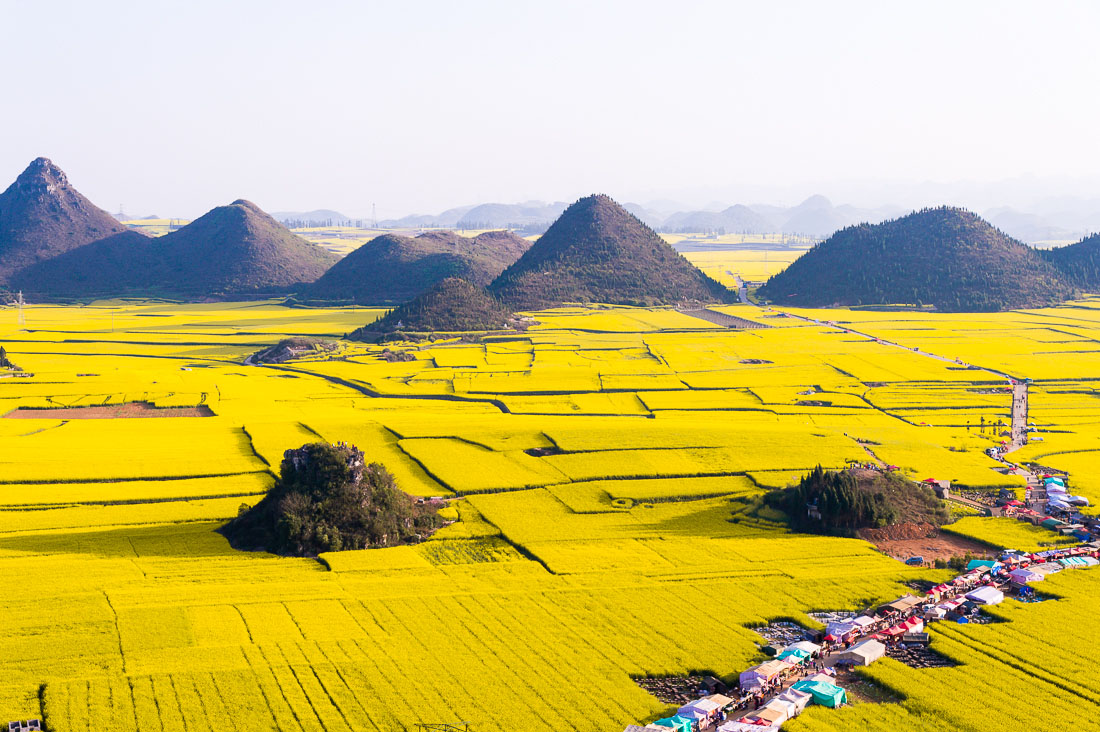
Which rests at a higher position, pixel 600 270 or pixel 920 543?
pixel 600 270

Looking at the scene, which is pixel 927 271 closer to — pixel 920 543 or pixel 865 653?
pixel 920 543

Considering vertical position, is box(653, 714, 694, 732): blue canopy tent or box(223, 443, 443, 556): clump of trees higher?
box(223, 443, 443, 556): clump of trees

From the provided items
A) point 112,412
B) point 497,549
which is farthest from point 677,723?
point 112,412

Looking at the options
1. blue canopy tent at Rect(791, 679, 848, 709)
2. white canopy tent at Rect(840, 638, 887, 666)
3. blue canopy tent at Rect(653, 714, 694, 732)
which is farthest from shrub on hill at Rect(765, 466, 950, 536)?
blue canopy tent at Rect(653, 714, 694, 732)

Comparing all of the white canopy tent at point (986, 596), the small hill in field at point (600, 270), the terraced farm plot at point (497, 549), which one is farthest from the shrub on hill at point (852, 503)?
the small hill in field at point (600, 270)

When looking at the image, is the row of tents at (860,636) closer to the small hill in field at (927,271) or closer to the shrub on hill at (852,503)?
the shrub on hill at (852,503)

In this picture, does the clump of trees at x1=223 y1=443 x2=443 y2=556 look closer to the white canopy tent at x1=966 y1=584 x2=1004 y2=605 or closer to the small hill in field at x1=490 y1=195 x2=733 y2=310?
the white canopy tent at x1=966 y1=584 x2=1004 y2=605
